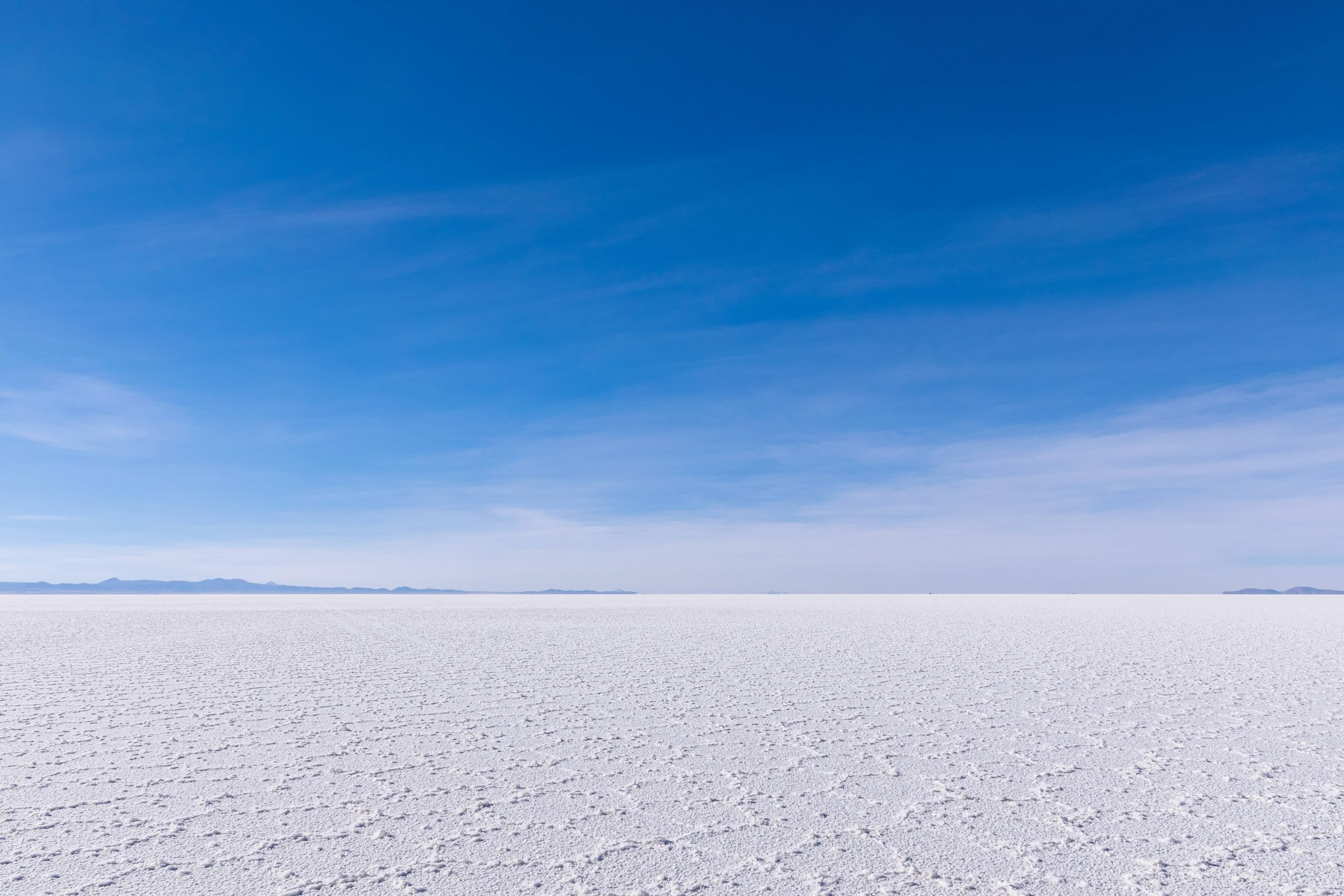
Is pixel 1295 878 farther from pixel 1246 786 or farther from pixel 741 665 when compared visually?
pixel 741 665

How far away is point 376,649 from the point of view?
39.8ft

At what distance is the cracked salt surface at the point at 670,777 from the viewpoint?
3193 millimetres

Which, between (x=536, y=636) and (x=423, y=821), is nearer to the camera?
(x=423, y=821)

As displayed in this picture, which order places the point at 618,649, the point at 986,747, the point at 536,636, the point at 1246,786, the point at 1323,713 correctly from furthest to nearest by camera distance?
the point at 536,636
the point at 618,649
the point at 1323,713
the point at 986,747
the point at 1246,786

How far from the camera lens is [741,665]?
10188mm

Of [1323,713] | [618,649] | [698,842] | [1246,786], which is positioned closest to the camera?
[698,842]

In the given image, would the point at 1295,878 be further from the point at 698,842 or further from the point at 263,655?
the point at 263,655

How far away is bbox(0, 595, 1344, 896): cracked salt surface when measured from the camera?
319cm

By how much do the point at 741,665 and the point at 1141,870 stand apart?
714 cm

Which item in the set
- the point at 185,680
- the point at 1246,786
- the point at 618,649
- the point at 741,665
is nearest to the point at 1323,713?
the point at 1246,786

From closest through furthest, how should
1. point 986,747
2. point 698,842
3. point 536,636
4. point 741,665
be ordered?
1. point 698,842
2. point 986,747
3. point 741,665
4. point 536,636

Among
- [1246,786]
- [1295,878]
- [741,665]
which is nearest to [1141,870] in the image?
[1295,878]

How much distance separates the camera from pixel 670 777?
457 cm

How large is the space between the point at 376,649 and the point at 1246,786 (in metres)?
11.0
